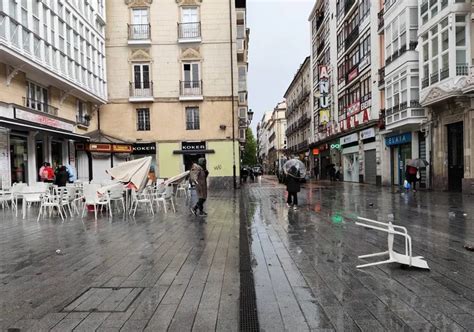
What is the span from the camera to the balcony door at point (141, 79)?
2909 cm

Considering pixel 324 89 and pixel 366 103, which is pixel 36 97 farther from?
pixel 324 89

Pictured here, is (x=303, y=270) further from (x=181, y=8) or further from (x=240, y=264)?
(x=181, y=8)

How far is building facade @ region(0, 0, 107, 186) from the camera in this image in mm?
16297

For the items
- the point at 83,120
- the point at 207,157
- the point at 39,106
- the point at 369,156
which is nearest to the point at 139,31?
the point at 83,120

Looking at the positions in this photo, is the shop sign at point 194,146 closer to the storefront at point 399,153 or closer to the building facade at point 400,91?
the building facade at point 400,91

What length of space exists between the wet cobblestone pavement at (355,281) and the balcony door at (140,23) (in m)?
23.5

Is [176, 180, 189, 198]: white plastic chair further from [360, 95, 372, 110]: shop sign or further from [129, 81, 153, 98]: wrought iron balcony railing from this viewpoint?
[360, 95, 372, 110]: shop sign

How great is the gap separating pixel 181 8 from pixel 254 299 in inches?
1098

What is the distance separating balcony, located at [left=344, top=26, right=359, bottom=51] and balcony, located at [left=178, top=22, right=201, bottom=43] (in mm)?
13841

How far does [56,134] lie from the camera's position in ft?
65.4

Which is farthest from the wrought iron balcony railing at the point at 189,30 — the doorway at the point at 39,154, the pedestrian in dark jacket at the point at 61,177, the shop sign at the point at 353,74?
the pedestrian in dark jacket at the point at 61,177

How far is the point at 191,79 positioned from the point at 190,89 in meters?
0.77

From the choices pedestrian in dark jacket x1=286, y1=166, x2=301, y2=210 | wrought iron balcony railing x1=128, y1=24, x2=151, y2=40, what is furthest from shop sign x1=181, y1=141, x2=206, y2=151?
pedestrian in dark jacket x1=286, y1=166, x2=301, y2=210

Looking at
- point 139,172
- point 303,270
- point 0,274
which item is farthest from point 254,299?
point 139,172
